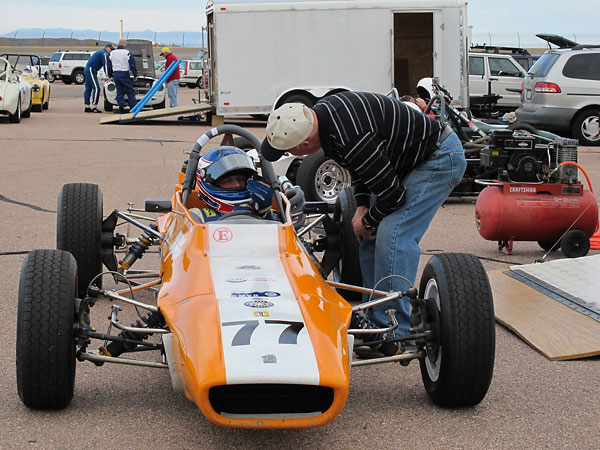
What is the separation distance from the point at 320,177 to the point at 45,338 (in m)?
6.71

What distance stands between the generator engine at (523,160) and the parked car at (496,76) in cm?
1613

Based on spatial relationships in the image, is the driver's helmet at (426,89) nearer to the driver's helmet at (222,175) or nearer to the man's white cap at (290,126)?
the driver's helmet at (222,175)

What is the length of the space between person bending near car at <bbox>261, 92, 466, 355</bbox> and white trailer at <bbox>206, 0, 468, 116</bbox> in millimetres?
13232

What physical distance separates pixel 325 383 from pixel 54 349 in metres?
1.31

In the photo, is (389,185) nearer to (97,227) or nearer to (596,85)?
(97,227)

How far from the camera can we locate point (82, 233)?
6.17 metres

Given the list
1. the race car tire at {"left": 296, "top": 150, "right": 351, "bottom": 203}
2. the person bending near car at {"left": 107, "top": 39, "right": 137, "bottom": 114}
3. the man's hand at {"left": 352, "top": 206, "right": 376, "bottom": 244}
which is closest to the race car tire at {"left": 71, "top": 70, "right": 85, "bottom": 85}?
the person bending near car at {"left": 107, "top": 39, "right": 137, "bottom": 114}

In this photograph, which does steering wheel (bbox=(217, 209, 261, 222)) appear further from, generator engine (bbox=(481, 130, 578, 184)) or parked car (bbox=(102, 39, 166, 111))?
parked car (bbox=(102, 39, 166, 111))

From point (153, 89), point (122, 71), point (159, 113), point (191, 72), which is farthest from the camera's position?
point (191, 72)

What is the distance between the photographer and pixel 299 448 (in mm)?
3846

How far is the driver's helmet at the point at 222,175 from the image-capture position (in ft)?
18.0

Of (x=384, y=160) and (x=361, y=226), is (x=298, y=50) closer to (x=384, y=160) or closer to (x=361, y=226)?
(x=361, y=226)

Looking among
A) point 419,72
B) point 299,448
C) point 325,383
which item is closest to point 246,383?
point 325,383

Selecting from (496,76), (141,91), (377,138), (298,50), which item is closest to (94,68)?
(141,91)
